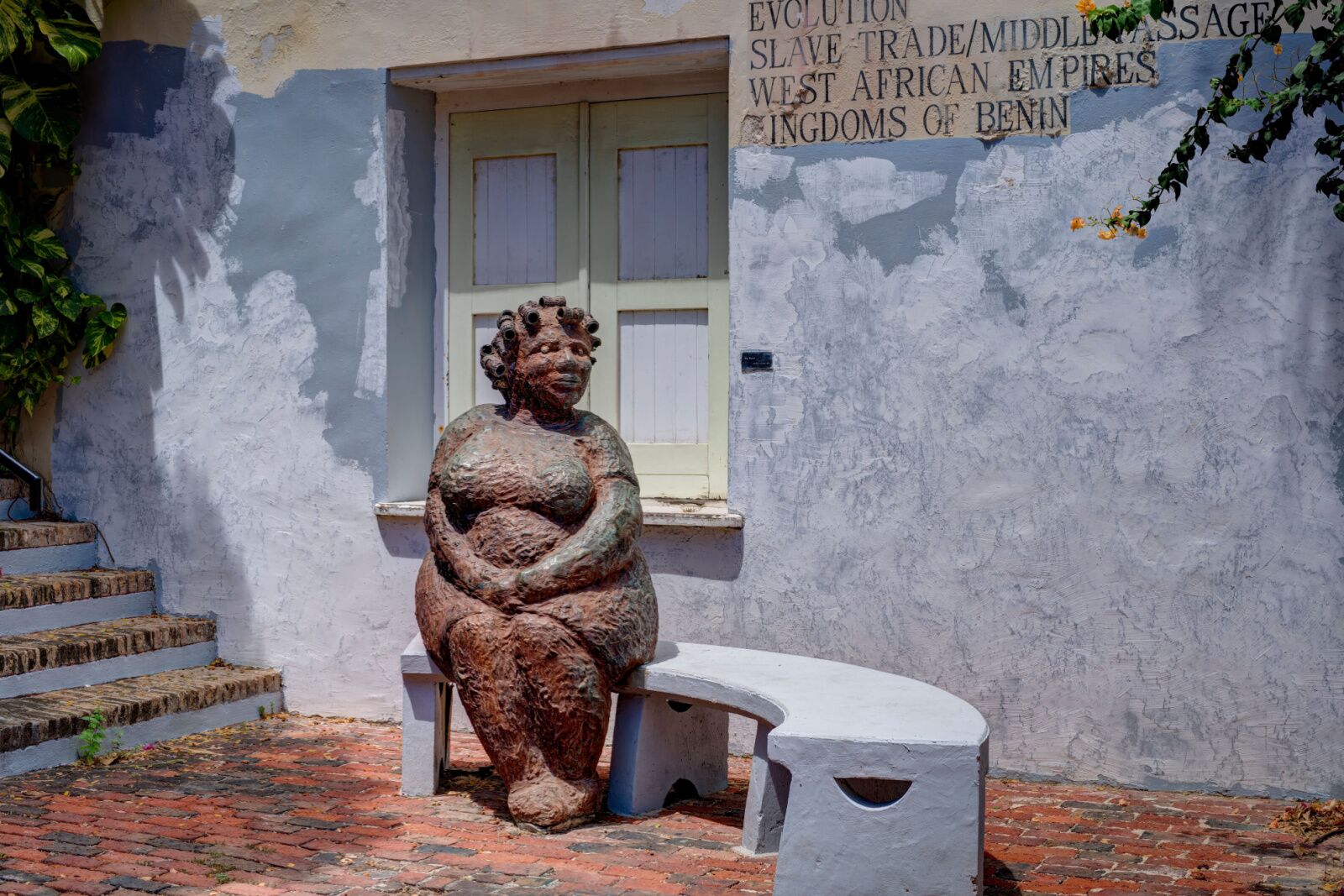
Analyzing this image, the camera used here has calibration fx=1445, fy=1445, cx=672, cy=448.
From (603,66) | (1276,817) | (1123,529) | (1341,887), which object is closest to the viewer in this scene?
(1341,887)

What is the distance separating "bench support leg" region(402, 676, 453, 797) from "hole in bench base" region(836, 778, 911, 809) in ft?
5.78

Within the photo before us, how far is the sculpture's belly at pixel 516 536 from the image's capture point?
16.9ft

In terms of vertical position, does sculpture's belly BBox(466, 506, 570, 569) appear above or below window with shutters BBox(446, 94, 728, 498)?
below

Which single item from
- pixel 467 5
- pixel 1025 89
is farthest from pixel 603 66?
pixel 1025 89

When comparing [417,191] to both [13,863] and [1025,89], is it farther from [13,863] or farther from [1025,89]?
[13,863]

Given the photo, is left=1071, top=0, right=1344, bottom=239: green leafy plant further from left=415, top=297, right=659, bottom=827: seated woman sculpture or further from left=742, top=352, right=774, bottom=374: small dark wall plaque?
left=415, top=297, right=659, bottom=827: seated woman sculpture

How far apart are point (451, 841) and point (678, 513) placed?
2022 mm

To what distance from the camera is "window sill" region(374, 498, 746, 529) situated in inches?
252

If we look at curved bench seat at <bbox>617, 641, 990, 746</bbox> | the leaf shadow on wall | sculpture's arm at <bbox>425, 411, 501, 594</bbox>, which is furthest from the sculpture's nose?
the leaf shadow on wall

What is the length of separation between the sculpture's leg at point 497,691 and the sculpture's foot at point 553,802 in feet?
0.19

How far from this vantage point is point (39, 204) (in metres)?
7.66

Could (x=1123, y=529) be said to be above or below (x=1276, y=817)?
above

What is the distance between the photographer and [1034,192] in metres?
6.05

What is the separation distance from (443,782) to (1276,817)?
323 centimetres
